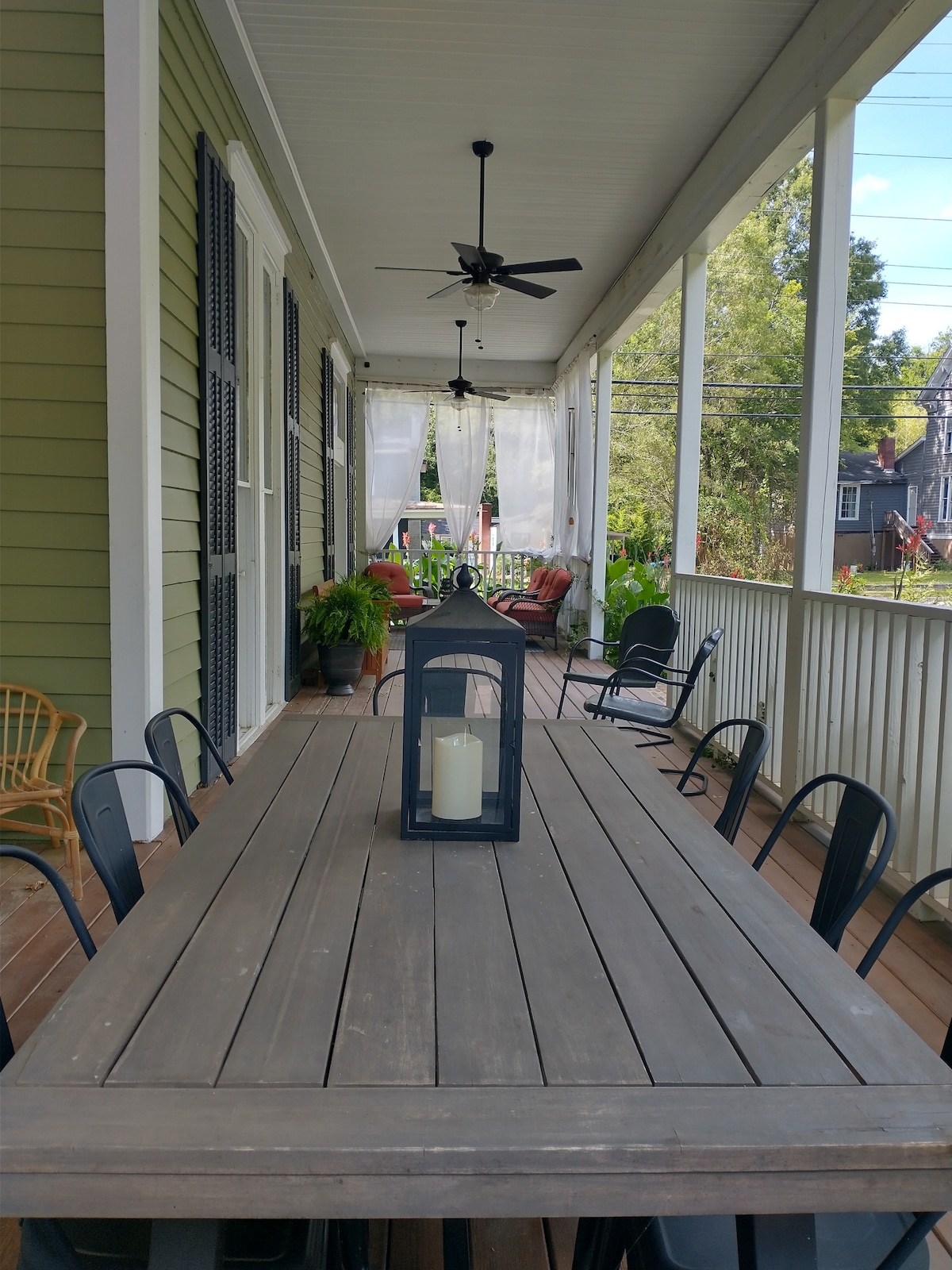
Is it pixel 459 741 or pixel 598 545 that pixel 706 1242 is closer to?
pixel 459 741

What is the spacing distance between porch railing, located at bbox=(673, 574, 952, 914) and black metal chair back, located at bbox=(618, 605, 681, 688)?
0.34m

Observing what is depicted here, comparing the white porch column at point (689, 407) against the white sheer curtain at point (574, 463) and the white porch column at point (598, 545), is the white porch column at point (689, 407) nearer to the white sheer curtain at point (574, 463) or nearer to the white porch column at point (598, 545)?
the white porch column at point (598, 545)

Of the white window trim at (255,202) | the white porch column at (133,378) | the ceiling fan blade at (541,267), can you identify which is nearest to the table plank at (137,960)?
the white porch column at (133,378)

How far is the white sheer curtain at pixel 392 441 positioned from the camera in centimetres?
1033

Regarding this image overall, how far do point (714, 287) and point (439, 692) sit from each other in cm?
1473

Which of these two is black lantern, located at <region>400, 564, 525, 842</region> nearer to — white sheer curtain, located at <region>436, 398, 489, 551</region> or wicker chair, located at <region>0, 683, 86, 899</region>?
wicker chair, located at <region>0, 683, 86, 899</region>

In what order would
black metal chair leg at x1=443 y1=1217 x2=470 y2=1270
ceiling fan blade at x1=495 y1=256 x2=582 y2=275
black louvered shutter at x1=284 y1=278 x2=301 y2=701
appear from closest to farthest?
black metal chair leg at x1=443 y1=1217 x2=470 y2=1270, ceiling fan blade at x1=495 y1=256 x2=582 y2=275, black louvered shutter at x1=284 y1=278 x2=301 y2=701

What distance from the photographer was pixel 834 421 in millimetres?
3389

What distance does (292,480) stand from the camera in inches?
220

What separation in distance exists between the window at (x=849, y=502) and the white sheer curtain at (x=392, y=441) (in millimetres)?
5889

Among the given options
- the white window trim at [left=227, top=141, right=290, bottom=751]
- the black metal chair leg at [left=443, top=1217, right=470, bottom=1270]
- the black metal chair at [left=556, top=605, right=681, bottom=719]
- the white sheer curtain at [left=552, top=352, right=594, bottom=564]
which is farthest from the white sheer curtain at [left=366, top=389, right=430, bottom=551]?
the black metal chair leg at [left=443, top=1217, right=470, bottom=1270]

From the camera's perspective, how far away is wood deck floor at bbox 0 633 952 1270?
52.9 inches

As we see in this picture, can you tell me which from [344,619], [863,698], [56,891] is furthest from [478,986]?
[344,619]

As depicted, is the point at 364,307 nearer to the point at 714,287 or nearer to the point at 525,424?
the point at 525,424
